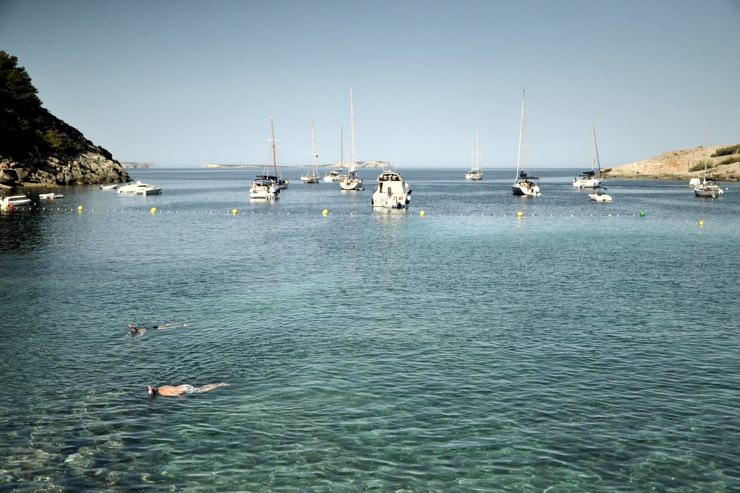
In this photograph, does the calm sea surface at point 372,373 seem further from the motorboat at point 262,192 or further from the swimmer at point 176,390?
the motorboat at point 262,192

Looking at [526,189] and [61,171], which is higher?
[61,171]

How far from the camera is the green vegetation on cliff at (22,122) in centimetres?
13800

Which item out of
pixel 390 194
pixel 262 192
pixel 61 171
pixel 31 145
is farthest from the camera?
pixel 61 171

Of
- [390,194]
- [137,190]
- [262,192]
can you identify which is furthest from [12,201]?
[390,194]

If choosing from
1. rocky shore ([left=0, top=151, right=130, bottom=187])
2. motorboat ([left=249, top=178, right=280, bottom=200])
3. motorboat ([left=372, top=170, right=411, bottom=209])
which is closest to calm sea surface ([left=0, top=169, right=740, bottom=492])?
motorboat ([left=372, top=170, right=411, bottom=209])

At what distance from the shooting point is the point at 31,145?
14962 cm

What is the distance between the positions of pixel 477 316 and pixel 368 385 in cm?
1106

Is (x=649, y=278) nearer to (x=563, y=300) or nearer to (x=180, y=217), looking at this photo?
(x=563, y=300)

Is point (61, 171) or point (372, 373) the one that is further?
point (61, 171)

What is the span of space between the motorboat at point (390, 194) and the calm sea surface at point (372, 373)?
50.5 m

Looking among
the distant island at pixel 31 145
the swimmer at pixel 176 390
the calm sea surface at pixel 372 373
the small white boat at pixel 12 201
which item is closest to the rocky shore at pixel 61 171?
the distant island at pixel 31 145

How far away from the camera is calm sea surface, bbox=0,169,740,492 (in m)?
15.5

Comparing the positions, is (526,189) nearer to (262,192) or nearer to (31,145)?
(262,192)

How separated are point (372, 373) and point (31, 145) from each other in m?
156
